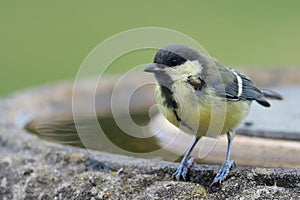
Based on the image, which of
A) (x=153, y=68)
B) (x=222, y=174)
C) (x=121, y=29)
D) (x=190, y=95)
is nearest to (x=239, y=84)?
(x=190, y=95)

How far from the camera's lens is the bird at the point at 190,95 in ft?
9.18

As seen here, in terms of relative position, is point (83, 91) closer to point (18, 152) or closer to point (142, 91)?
point (142, 91)

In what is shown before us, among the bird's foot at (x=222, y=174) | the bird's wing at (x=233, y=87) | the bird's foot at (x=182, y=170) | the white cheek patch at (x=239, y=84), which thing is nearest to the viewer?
the bird's foot at (x=222, y=174)

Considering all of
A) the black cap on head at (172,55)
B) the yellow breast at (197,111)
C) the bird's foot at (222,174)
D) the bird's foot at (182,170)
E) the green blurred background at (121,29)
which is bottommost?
the bird's foot at (222,174)

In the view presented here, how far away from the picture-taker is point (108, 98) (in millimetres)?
5035

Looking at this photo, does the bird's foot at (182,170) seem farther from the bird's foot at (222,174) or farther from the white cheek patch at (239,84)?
the white cheek patch at (239,84)

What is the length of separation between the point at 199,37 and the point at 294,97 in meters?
6.14

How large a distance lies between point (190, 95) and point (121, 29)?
7686 millimetres

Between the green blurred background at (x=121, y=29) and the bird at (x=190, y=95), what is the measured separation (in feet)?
19.5

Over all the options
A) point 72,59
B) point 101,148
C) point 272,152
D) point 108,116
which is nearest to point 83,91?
point 108,116

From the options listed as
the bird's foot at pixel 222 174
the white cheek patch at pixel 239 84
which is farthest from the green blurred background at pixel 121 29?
the bird's foot at pixel 222 174

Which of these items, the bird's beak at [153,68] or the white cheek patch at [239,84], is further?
the white cheek patch at [239,84]

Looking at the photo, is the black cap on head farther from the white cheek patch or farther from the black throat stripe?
the white cheek patch

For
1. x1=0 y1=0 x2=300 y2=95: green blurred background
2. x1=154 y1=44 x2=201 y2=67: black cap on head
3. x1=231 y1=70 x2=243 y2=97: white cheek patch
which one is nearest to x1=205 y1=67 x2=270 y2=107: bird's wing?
x1=231 y1=70 x2=243 y2=97: white cheek patch
